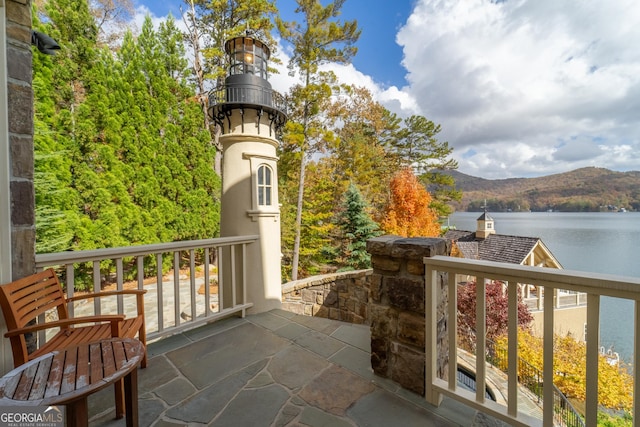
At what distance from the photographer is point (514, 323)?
55.7 inches

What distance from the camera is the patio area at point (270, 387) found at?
5.09 ft

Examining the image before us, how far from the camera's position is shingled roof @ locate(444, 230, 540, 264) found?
35.8ft

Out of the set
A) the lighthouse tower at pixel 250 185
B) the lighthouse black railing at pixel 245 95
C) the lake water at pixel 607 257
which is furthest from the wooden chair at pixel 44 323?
the lake water at pixel 607 257

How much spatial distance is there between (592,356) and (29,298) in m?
3.20

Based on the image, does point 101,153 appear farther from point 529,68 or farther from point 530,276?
point 529,68

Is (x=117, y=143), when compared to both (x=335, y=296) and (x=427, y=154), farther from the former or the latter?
(x=427, y=154)

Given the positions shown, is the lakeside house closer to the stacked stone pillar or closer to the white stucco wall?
the white stucco wall

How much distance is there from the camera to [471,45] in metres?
6.18

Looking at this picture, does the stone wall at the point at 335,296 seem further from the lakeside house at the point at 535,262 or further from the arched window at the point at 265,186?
the lakeside house at the point at 535,262

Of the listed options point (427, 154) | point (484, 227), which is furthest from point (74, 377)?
point (484, 227)

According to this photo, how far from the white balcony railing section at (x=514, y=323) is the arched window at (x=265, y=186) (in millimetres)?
2486

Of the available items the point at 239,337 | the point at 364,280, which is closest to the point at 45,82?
the point at 239,337

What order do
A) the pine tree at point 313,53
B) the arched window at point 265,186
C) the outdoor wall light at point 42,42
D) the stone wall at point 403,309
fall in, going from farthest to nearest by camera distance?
1. the pine tree at point 313,53
2. the arched window at point 265,186
3. the outdoor wall light at point 42,42
4. the stone wall at point 403,309

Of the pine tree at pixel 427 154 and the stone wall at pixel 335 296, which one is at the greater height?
the pine tree at pixel 427 154
